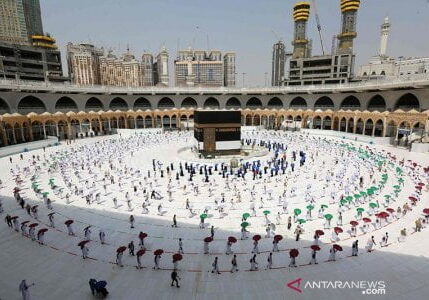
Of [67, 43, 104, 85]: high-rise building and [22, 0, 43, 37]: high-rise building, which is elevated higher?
[22, 0, 43, 37]: high-rise building

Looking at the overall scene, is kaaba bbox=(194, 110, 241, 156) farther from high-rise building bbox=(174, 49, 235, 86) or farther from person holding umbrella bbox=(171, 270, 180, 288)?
high-rise building bbox=(174, 49, 235, 86)

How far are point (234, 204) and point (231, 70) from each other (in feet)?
459

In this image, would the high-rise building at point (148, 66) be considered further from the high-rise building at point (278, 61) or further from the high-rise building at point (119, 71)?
the high-rise building at point (278, 61)

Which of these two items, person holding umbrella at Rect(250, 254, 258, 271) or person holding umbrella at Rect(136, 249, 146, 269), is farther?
person holding umbrella at Rect(136, 249, 146, 269)

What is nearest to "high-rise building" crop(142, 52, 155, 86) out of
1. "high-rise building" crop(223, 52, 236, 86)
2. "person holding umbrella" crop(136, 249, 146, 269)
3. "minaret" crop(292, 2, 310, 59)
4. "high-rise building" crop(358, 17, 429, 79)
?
"high-rise building" crop(223, 52, 236, 86)

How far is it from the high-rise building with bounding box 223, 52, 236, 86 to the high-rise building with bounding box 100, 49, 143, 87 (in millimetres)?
48185

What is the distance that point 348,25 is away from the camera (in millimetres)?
78438

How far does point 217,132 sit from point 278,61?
136 metres

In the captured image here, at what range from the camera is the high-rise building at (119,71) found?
116188 millimetres

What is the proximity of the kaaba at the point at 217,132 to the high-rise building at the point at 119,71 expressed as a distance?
331 ft

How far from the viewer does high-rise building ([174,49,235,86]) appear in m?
142

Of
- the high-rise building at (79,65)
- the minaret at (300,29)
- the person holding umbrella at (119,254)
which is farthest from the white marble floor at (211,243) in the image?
the high-rise building at (79,65)

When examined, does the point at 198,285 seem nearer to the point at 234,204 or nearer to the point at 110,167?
the point at 234,204

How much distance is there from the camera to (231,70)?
486 ft
